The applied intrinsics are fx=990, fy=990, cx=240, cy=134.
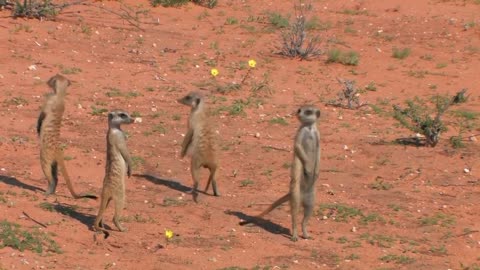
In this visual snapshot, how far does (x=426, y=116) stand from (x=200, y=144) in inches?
148

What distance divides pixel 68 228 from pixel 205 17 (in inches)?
412

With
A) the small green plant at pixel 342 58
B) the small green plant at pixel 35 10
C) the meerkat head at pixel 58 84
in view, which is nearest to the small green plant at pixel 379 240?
the meerkat head at pixel 58 84

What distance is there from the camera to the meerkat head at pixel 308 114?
9.10 m

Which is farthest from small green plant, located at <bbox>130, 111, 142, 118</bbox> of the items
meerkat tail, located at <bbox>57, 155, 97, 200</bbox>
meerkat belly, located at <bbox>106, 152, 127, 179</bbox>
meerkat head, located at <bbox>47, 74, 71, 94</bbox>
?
meerkat belly, located at <bbox>106, 152, 127, 179</bbox>

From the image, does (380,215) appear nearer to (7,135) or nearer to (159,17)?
(7,135)

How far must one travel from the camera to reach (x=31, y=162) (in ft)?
33.8

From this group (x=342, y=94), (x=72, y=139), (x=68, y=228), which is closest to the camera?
(x=68, y=228)

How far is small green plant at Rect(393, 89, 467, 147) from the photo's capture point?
40.0ft

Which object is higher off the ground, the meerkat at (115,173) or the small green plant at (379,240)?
the meerkat at (115,173)

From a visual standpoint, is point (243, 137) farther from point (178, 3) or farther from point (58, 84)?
point (178, 3)

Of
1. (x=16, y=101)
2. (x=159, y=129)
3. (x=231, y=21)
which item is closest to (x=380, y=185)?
(x=159, y=129)

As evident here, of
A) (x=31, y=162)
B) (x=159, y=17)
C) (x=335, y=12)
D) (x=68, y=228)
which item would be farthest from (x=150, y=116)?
(x=335, y=12)

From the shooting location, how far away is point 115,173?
27.8 ft

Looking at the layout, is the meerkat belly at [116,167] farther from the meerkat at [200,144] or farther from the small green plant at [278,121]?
the small green plant at [278,121]
